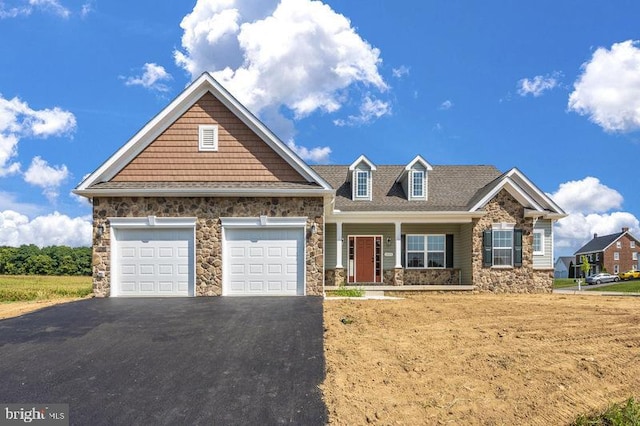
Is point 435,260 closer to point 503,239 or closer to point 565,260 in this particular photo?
point 503,239

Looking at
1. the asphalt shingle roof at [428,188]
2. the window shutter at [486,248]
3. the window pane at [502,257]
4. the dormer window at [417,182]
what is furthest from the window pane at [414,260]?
the window pane at [502,257]

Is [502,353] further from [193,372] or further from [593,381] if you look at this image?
[193,372]

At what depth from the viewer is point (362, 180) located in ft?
66.1

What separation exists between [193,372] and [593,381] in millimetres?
5872

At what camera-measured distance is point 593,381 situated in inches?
251

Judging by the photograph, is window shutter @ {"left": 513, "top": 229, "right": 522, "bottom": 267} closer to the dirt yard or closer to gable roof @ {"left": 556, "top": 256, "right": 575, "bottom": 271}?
the dirt yard

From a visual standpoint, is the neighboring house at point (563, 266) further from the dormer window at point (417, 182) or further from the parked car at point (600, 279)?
the dormer window at point (417, 182)

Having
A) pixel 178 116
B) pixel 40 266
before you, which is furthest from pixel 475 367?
pixel 40 266

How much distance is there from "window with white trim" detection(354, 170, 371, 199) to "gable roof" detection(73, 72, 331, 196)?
6.38 meters

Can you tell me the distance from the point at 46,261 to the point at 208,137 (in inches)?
1519

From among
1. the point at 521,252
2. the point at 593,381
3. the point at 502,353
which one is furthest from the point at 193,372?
the point at 521,252

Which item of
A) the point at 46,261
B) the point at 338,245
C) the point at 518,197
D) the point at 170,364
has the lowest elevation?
the point at 46,261

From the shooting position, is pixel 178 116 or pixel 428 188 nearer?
pixel 178 116

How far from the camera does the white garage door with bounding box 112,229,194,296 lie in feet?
45.1
